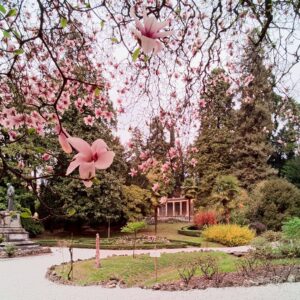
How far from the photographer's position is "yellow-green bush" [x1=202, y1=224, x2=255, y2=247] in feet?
46.0

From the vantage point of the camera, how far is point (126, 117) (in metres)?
3.98

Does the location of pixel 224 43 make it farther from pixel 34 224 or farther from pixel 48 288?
pixel 34 224

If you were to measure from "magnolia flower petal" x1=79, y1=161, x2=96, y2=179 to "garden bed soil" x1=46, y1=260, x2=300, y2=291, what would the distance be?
5.79m

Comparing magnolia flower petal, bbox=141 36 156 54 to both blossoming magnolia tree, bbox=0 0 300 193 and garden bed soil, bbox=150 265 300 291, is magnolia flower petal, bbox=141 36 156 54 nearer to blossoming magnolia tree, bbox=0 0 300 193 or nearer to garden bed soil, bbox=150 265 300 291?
blossoming magnolia tree, bbox=0 0 300 193

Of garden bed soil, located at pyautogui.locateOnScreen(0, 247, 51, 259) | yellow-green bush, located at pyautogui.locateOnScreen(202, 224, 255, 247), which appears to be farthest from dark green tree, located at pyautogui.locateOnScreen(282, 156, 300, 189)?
garden bed soil, located at pyautogui.locateOnScreen(0, 247, 51, 259)

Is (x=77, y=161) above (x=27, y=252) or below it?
above

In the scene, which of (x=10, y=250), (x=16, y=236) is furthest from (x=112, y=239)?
(x=10, y=250)

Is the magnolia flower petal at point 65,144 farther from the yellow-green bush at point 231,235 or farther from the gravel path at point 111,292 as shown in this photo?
the yellow-green bush at point 231,235

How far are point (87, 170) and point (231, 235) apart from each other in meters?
13.6

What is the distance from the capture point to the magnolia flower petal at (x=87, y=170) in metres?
1.02

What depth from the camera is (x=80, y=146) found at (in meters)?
1.00

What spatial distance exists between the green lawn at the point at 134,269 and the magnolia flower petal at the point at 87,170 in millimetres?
6623

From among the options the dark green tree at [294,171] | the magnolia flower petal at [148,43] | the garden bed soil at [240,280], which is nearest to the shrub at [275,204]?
the dark green tree at [294,171]

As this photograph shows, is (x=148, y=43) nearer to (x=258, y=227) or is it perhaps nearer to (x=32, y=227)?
(x=258, y=227)
